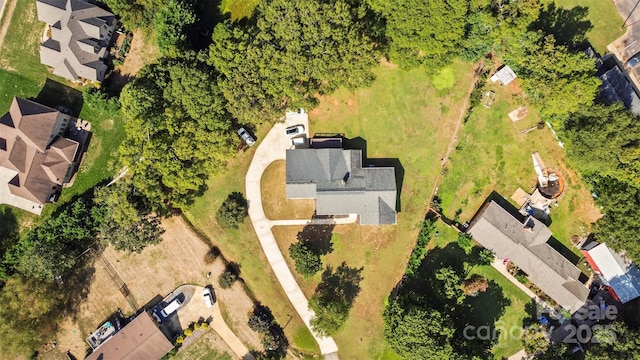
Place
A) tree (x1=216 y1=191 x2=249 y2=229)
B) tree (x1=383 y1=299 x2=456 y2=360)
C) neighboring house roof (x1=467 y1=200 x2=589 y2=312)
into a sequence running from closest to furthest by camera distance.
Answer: tree (x1=383 y1=299 x2=456 y2=360), neighboring house roof (x1=467 y1=200 x2=589 y2=312), tree (x1=216 y1=191 x2=249 y2=229)

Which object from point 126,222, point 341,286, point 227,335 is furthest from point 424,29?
point 227,335

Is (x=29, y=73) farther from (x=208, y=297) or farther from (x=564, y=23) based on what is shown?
(x=564, y=23)

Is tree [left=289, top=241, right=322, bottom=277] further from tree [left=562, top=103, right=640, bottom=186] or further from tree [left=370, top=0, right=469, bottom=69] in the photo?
tree [left=562, top=103, right=640, bottom=186]

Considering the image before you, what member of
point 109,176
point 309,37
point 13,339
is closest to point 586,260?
point 309,37

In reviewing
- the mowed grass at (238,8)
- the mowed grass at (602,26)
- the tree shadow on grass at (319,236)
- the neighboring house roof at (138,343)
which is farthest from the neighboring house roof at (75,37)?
the mowed grass at (602,26)

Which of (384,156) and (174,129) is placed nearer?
(174,129)

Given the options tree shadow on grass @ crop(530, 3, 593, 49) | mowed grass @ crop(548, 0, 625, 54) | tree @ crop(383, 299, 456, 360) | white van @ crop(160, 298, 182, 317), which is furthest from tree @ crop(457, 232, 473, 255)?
white van @ crop(160, 298, 182, 317)
